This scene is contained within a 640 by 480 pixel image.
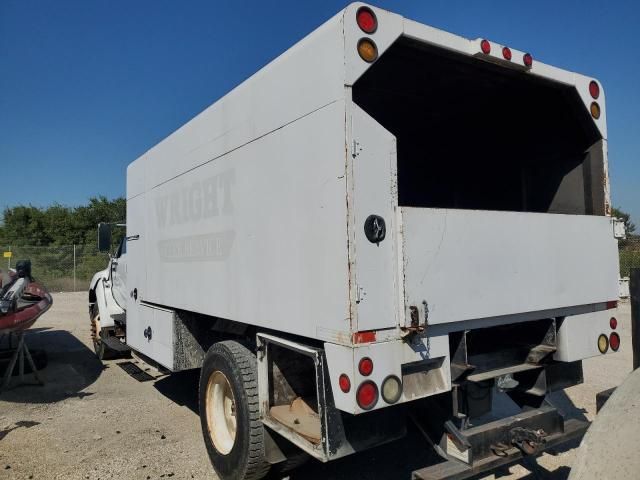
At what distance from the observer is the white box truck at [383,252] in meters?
2.51

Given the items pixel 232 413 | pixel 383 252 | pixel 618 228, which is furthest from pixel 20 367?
pixel 618 228

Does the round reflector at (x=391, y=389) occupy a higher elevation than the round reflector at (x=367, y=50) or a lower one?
lower

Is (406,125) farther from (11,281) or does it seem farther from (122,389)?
(11,281)

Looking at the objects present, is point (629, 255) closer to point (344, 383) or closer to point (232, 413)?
point (232, 413)

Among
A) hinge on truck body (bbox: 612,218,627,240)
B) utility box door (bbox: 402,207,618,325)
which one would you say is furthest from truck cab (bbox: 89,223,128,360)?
hinge on truck body (bbox: 612,218,627,240)

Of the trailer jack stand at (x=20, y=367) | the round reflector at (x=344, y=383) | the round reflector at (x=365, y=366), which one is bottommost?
the trailer jack stand at (x=20, y=367)

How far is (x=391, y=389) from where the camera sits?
8.27ft

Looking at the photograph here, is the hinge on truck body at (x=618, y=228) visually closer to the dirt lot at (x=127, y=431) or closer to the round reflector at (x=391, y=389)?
the dirt lot at (x=127, y=431)

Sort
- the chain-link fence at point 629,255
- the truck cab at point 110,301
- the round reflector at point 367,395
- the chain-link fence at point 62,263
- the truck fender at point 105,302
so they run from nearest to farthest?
the round reflector at point 367,395 < the truck cab at point 110,301 < the truck fender at point 105,302 < the chain-link fence at point 629,255 < the chain-link fence at point 62,263

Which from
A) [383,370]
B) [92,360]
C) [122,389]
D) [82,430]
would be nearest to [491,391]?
[383,370]

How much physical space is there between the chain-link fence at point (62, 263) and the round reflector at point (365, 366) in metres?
24.4

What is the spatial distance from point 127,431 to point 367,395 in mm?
3475

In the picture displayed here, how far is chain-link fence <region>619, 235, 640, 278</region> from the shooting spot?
17109 millimetres

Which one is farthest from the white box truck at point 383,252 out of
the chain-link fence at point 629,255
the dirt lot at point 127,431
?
the chain-link fence at point 629,255
